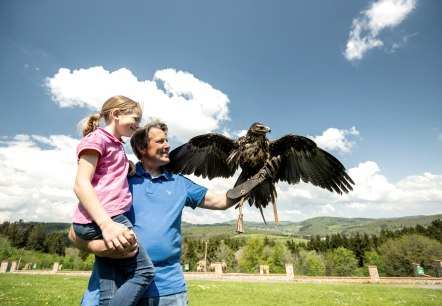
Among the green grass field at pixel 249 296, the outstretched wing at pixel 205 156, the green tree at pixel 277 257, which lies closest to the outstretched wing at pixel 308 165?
the outstretched wing at pixel 205 156

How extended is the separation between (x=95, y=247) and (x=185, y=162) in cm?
418

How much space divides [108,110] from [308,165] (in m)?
4.58

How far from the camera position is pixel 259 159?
5090 mm

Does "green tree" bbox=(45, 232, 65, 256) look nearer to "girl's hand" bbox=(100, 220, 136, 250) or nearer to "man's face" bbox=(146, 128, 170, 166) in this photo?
"man's face" bbox=(146, 128, 170, 166)

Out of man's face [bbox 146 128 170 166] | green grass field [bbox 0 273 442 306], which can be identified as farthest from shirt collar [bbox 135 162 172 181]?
green grass field [bbox 0 273 442 306]

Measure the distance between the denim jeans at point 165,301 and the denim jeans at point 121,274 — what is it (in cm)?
17

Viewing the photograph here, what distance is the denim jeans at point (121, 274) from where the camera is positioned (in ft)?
6.72

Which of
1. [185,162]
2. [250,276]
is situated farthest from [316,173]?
[250,276]

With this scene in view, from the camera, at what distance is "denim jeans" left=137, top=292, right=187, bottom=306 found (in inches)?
87.4

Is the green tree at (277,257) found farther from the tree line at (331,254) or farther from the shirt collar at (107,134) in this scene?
the shirt collar at (107,134)

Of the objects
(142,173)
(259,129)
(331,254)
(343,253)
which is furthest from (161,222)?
(331,254)

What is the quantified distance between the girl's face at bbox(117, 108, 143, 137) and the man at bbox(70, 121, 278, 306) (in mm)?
219

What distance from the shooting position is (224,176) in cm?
653

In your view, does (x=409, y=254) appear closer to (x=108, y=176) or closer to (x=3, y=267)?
(x=108, y=176)
